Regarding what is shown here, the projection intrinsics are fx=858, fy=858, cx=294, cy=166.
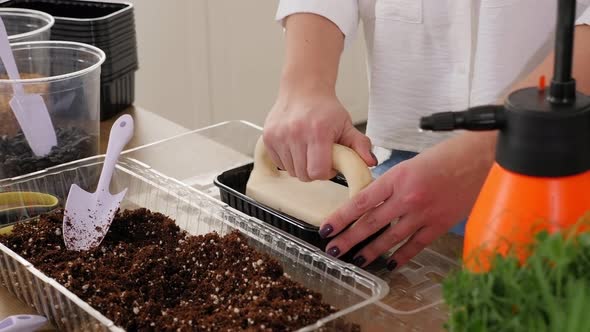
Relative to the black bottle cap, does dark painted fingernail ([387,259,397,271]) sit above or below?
below

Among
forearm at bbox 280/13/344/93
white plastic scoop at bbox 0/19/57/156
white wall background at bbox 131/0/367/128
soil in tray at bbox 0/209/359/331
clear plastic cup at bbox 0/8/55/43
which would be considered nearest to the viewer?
soil in tray at bbox 0/209/359/331

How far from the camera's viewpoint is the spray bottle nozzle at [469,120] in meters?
0.53

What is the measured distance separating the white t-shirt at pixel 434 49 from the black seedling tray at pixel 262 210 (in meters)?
0.27

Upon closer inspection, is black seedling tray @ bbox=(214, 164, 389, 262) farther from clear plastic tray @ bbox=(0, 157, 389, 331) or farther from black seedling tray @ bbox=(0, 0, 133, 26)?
black seedling tray @ bbox=(0, 0, 133, 26)

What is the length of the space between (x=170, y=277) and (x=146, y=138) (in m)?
0.60

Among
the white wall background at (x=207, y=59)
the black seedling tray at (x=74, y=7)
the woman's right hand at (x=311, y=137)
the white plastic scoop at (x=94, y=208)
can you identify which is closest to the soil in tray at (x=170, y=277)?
the white plastic scoop at (x=94, y=208)

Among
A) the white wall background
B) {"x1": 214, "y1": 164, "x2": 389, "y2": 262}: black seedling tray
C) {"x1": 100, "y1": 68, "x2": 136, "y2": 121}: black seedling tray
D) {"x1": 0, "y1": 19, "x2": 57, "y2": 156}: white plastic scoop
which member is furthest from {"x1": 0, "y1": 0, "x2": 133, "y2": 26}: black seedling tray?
the white wall background

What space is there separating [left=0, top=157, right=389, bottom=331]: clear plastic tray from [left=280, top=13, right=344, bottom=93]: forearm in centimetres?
21

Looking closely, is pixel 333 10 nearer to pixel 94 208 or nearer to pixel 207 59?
pixel 94 208

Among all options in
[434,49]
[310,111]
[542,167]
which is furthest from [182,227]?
[542,167]

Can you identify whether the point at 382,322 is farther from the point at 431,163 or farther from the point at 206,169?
the point at 206,169

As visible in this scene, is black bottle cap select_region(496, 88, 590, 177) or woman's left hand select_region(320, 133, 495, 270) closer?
black bottle cap select_region(496, 88, 590, 177)

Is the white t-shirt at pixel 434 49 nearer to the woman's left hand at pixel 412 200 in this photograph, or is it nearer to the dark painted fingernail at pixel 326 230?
the woman's left hand at pixel 412 200

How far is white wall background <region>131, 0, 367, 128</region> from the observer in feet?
9.41
